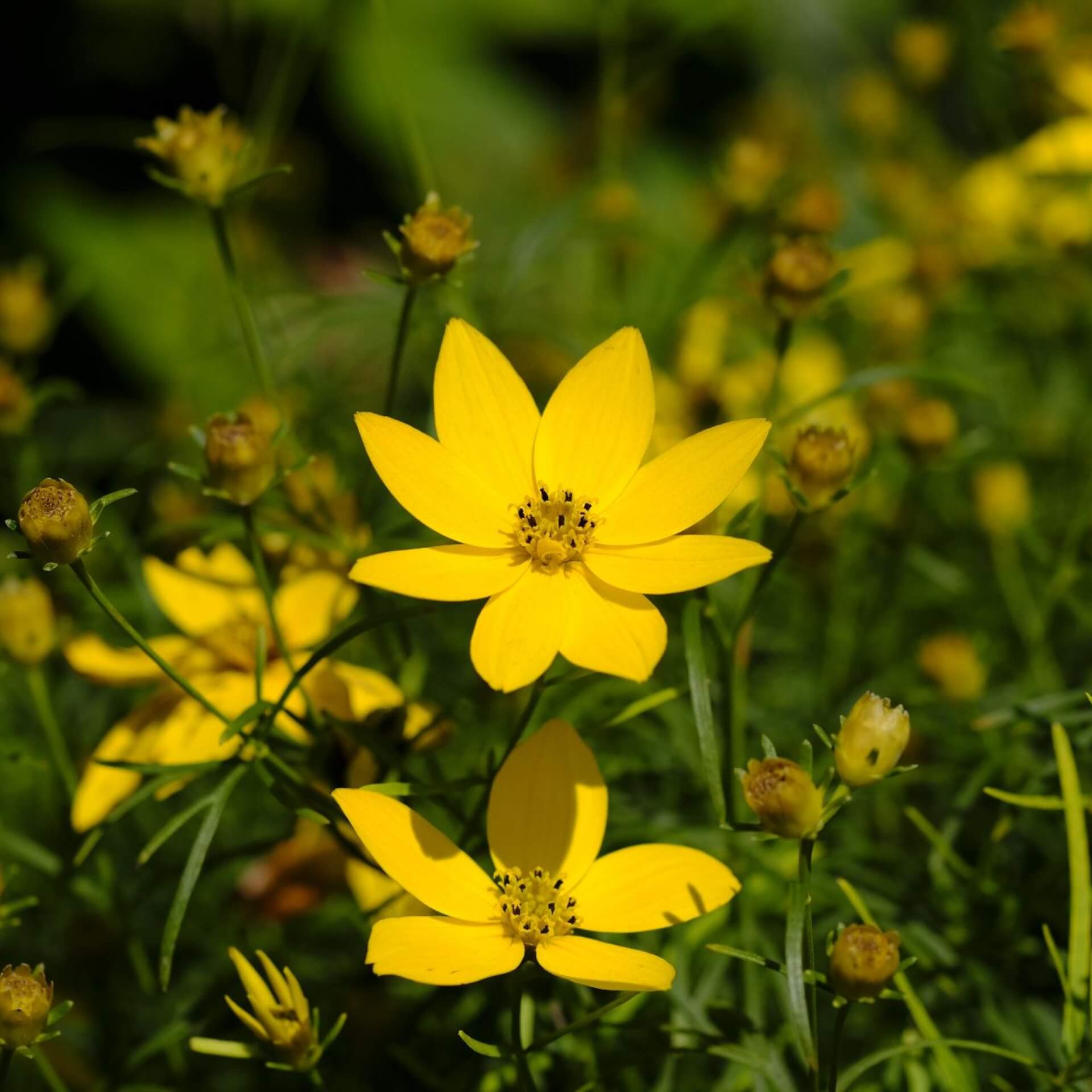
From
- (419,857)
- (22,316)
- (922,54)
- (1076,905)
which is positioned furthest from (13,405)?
(922,54)

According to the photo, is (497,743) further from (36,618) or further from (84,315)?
(84,315)

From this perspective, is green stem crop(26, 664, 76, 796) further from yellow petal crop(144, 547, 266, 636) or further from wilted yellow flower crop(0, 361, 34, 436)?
wilted yellow flower crop(0, 361, 34, 436)

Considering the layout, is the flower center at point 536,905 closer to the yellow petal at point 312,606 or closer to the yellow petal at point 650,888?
the yellow petal at point 650,888

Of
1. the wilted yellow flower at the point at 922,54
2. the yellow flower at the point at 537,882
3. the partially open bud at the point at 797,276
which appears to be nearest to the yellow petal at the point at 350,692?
the yellow flower at the point at 537,882

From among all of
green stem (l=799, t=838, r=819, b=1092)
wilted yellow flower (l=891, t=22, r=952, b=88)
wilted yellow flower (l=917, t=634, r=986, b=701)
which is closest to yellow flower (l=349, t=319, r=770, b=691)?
green stem (l=799, t=838, r=819, b=1092)

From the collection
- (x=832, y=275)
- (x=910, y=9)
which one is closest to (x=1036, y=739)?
(x=832, y=275)

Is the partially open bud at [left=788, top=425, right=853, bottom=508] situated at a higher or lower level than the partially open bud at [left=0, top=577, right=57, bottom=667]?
higher
